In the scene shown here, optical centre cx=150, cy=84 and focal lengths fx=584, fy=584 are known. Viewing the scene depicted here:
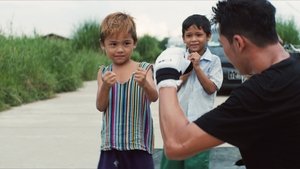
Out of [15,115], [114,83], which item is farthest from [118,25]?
[15,115]

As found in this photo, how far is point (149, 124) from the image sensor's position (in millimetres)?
3477

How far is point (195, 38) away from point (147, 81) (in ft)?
2.47

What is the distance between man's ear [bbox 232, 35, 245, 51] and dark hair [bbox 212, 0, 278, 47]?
0.05 ft

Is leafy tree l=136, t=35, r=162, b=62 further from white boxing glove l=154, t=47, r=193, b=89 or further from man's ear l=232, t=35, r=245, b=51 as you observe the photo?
man's ear l=232, t=35, r=245, b=51

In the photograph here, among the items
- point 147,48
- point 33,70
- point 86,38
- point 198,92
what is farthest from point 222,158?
point 147,48

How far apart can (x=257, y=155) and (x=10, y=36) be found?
14.0m

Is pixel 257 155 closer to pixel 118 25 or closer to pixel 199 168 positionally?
pixel 118 25

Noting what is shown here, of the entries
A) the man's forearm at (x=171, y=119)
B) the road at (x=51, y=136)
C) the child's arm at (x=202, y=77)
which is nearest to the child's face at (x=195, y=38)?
the child's arm at (x=202, y=77)

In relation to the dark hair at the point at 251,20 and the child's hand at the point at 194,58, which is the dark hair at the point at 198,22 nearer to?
the child's hand at the point at 194,58

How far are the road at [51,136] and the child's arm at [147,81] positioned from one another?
2.47 meters

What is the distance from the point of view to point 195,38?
3908 millimetres

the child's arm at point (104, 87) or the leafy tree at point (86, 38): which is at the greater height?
the child's arm at point (104, 87)

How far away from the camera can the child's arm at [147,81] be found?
3.24m

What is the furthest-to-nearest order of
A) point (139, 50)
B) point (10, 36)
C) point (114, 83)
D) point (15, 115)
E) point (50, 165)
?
point (139, 50), point (10, 36), point (15, 115), point (50, 165), point (114, 83)
